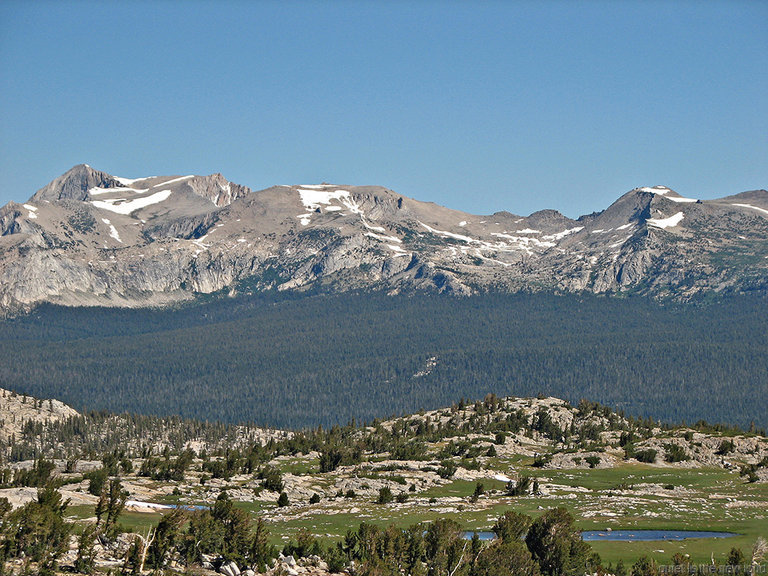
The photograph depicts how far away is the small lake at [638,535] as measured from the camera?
85.2 m

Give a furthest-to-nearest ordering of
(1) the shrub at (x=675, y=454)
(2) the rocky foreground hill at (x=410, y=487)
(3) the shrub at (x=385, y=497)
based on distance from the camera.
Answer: (1) the shrub at (x=675, y=454), (3) the shrub at (x=385, y=497), (2) the rocky foreground hill at (x=410, y=487)

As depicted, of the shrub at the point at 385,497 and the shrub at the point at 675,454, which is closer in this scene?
the shrub at the point at 385,497

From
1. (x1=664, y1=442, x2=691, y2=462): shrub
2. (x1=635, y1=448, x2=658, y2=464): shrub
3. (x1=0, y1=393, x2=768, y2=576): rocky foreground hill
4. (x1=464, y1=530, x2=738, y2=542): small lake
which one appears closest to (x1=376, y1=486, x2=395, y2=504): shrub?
(x1=0, y1=393, x2=768, y2=576): rocky foreground hill

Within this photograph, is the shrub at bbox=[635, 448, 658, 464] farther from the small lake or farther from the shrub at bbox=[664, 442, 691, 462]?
the small lake

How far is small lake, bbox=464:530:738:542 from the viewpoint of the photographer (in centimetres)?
8519

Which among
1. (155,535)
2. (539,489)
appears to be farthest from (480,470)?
(155,535)

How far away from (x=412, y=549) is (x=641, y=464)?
267ft

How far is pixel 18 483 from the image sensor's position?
96.4 meters

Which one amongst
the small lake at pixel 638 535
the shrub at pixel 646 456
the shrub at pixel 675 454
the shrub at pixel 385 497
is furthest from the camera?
the shrub at pixel 646 456

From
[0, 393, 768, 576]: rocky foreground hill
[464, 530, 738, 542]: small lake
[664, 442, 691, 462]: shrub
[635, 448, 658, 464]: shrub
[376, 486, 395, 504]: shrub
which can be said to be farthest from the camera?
[635, 448, 658, 464]: shrub

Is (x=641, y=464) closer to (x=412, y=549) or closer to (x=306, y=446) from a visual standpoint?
(x=306, y=446)

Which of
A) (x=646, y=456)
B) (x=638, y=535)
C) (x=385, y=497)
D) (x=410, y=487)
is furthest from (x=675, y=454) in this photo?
(x=638, y=535)

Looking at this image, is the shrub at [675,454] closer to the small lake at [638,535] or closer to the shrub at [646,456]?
the shrub at [646,456]

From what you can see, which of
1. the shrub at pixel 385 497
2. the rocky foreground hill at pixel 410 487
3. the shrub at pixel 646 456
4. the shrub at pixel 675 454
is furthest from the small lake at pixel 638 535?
the shrub at pixel 675 454
